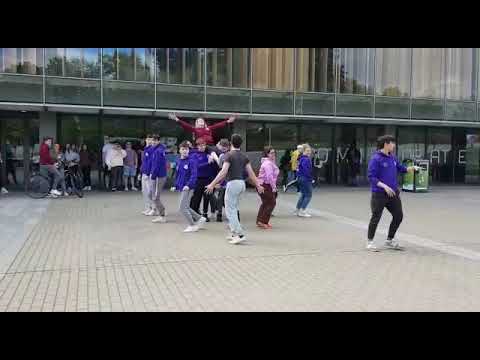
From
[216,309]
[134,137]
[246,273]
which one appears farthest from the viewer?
[134,137]

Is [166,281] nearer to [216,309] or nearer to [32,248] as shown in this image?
[216,309]

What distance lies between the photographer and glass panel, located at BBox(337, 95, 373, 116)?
64.8 ft

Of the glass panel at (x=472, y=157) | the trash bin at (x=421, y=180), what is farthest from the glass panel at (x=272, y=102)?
the glass panel at (x=472, y=157)

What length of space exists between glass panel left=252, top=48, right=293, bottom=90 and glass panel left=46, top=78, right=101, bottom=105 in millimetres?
6062

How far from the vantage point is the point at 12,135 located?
54.4 feet

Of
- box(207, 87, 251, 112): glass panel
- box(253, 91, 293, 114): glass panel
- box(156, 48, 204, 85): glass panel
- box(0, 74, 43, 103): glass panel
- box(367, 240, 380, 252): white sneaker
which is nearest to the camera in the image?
box(367, 240, 380, 252): white sneaker

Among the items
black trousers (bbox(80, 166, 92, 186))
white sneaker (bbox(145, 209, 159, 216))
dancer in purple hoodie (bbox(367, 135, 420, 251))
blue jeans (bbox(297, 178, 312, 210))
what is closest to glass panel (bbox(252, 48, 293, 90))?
black trousers (bbox(80, 166, 92, 186))

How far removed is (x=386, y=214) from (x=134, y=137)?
1024cm

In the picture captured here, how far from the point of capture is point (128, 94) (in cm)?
1664

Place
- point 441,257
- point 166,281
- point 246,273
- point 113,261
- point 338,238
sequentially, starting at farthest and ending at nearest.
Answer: point 338,238
point 441,257
point 113,261
point 246,273
point 166,281

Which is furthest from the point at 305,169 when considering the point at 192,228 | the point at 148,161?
the point at 148,161

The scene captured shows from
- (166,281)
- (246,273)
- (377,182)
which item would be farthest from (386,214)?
(166,281)

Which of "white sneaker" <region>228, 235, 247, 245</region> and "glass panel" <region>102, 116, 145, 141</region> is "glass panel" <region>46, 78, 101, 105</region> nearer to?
"glass panel" <region>102, 116, 145, 141</region>
